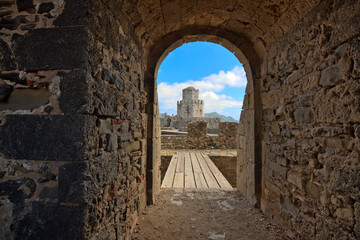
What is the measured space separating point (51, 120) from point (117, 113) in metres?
0.64

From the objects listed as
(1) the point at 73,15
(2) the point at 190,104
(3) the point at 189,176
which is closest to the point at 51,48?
(1) the point at 73,15

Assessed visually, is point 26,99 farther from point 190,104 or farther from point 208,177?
point 190,104

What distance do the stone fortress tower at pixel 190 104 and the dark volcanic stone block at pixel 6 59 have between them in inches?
1191

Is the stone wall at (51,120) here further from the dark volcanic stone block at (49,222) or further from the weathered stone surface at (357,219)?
the weathered stone surface at (357,219)

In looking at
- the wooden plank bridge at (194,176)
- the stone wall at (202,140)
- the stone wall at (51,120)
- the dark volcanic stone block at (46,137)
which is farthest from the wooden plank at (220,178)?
the dark volcanic stone block at (46,137)

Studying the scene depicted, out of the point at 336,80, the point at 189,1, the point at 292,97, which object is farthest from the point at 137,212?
the point at 189,1

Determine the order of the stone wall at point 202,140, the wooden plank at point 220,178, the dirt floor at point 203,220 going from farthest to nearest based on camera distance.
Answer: the stone wall at point 202,140, the wooden plank at point 220,178, the dirt floor at point 203,220

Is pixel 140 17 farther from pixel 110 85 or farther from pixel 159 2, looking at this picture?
pixel 110 85

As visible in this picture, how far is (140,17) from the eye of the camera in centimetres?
233

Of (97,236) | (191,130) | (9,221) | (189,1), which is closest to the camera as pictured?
(9,221)

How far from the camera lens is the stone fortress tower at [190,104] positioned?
104ft

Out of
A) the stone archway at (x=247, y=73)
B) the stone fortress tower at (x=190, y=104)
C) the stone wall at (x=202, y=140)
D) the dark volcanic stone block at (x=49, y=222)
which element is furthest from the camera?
the stone fortress tower at (x=190, y=104)

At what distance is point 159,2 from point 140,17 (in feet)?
0.99

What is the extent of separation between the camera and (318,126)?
6.02ft
